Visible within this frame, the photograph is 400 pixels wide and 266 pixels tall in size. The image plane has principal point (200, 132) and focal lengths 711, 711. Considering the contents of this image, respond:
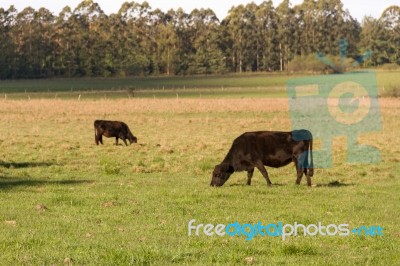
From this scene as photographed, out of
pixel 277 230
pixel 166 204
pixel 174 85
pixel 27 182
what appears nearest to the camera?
pixel 277 230

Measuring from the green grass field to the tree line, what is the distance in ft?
324

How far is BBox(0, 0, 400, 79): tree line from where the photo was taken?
5074 inches

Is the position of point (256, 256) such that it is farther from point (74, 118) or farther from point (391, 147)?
point (74, 118)

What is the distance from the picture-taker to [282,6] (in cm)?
15612

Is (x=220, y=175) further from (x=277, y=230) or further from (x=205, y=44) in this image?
(x=205, y=44)

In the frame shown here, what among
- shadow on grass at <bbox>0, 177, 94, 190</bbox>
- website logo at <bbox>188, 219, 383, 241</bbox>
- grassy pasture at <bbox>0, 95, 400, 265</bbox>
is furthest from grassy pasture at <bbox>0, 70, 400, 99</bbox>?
website logo at <bbox>188, 219, 383, 241</bbox>

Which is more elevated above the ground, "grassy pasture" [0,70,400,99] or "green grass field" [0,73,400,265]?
"green grass field" [0,73,400,265]

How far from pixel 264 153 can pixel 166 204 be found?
149 inches

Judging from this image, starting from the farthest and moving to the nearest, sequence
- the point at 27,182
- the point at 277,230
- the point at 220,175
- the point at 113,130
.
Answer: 1. the point at 113,130
2. the point at 27,182
3. the point at 220,175
4. the point at 277,230

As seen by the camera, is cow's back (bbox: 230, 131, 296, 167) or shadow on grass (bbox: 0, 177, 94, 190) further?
shadow on grass (bbox: 0, 177, 94, 190)

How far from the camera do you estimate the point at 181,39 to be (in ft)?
475

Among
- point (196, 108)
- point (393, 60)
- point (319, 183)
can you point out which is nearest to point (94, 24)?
point (393, 60)

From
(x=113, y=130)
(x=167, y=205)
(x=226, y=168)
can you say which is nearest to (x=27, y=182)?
(x=226, y=168)

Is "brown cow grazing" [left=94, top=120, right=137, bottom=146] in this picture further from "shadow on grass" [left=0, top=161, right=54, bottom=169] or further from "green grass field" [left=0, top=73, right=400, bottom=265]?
"shadow on grass" [left=0, top=161, right=54, bottom=169]
